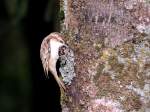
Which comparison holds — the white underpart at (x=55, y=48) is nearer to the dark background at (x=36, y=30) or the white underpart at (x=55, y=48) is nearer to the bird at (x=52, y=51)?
the bird at (x=52, y=51)

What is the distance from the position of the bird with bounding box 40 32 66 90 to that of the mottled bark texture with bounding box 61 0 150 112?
0.03 metres

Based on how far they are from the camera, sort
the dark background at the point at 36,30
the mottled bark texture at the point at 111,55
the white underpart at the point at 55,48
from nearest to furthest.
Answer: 1. the mottled bark texture at the point at 111,55
2. the white underpart at the point at 55,48
3. the dark background at the point at 36,30

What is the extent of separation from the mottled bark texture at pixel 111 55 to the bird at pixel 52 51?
0.03 meters

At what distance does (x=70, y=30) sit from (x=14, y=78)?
173 inches

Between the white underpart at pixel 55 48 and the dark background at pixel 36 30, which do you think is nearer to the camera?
the white underpart at pixel 55 48

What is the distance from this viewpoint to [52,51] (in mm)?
1658

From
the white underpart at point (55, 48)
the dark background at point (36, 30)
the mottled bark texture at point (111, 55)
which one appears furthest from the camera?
the dark background at point (36, 30)

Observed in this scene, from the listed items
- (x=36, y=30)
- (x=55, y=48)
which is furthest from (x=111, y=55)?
(x=36, y=30)

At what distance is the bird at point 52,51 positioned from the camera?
1.66 m

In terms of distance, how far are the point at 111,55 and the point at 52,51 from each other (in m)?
0.18

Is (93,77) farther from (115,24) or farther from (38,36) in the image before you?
(38,36)

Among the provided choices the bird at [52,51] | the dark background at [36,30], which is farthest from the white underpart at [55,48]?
the dark background at [36,30]

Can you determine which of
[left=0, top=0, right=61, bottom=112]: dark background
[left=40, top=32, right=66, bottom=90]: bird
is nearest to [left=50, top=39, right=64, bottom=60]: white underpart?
[left=40, top=32, right=66, bottom=90]: bird

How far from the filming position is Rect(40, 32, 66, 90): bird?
5.44 feet
